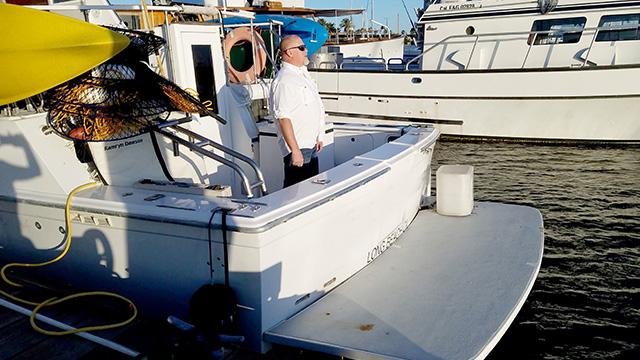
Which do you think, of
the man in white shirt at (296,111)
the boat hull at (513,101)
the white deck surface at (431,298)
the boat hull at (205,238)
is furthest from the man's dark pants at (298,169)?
the boat hull at (513,101)

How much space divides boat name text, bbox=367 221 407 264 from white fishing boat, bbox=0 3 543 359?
0.02m

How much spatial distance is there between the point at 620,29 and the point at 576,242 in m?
6.77

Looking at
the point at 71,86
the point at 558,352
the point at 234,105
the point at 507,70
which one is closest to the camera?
the point at 71,86

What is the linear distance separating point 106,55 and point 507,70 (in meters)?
9.70

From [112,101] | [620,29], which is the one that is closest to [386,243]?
[112,101]

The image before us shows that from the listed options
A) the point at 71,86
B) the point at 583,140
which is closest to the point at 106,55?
the point at 71,86

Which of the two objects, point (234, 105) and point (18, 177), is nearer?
point (18, 177)

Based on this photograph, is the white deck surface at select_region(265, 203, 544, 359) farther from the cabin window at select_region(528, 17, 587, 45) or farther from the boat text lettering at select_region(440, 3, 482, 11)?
the boat text lettering at select_region(440, 3, 482, 11)

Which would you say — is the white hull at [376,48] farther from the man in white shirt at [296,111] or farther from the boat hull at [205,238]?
the boat hull at [205,238]

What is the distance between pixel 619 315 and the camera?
4.52 m

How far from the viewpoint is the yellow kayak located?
8.30 ft

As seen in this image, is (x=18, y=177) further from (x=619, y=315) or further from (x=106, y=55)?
(x=619, y=315)

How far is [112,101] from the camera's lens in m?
2.87

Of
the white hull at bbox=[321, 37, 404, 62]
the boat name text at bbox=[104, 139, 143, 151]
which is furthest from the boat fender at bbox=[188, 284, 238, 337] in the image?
the white hull at bbox=[321, 37, 404, 62]
